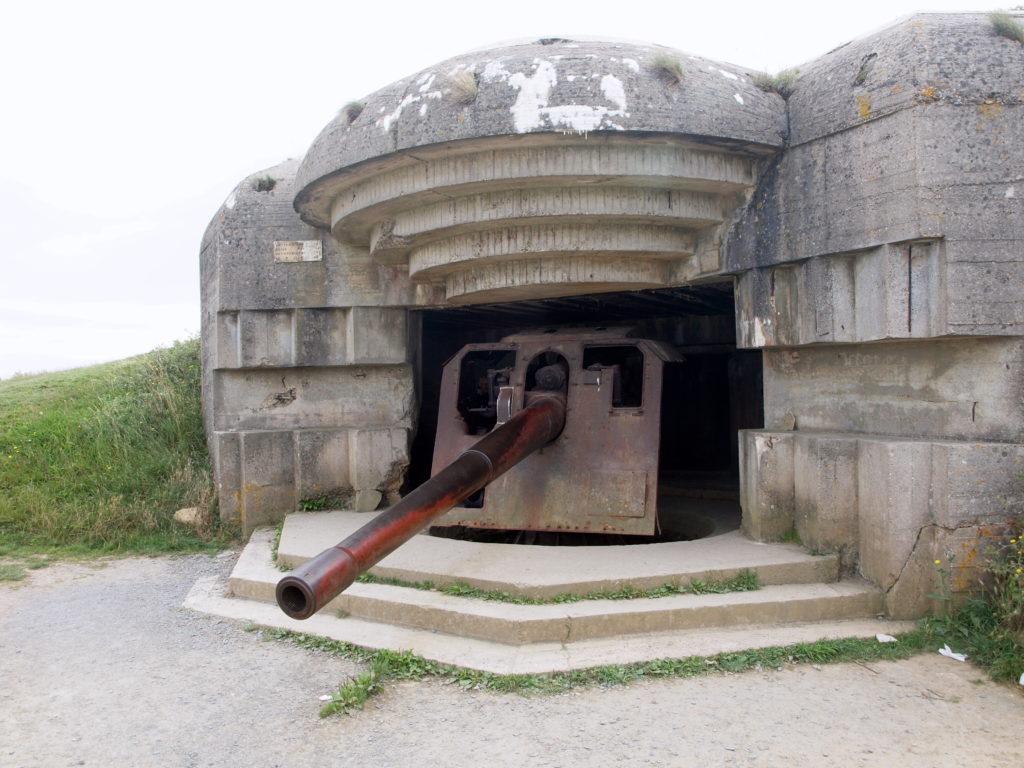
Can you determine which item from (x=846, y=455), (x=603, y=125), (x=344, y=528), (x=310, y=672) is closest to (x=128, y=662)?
(x=310, y=672)

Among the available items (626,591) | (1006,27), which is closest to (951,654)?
(626,591)

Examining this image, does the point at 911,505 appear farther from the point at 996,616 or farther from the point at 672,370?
the point at 672,370

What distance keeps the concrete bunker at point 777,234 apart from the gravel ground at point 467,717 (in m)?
0.86

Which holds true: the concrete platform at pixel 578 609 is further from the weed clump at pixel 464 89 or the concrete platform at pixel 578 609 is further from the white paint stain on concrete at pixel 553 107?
the weed clump at pixel 464 89

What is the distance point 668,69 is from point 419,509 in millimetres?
2498

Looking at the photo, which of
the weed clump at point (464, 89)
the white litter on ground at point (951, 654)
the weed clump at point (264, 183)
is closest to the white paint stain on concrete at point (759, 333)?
the white litter on ground at point (951, 654)

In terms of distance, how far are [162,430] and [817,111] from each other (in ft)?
18.5

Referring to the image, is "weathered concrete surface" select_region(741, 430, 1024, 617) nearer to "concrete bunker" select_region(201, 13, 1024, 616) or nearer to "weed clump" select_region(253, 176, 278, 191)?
"concrete bunker" select_region(201, 13, 1024, 616)

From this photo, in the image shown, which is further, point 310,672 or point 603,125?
point 603,125

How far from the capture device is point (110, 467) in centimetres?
615

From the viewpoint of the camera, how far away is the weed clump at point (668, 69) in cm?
378

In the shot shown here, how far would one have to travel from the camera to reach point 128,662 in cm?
338

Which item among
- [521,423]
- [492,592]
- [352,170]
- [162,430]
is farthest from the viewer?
[162,430]

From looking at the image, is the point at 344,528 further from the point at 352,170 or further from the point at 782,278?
the point at 782,278
